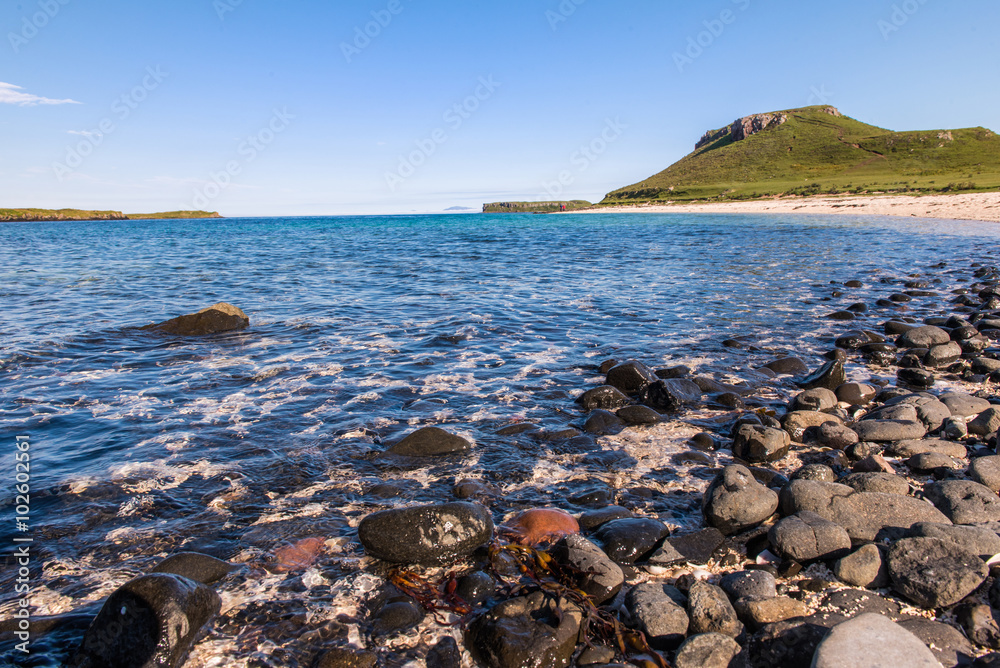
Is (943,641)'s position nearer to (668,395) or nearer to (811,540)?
(811,540)

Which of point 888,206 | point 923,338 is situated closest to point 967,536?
point 923,338

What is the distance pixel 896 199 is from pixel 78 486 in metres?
87.6

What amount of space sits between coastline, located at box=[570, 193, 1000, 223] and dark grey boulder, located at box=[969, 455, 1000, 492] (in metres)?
54.7

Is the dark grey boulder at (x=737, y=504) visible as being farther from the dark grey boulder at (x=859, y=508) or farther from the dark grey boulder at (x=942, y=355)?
the dark grey boulder at (x=942, y=355)

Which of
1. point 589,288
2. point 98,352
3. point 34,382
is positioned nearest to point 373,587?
point 34,382

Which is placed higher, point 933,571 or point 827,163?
point 827,163

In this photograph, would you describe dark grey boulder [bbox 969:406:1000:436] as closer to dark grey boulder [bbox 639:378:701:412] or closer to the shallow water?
the shallow water

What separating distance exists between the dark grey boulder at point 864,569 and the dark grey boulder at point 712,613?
3.80 feet

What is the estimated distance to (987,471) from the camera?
544 cm

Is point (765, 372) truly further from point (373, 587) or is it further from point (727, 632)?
point (373, 587)

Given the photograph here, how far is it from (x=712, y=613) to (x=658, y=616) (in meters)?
0.41

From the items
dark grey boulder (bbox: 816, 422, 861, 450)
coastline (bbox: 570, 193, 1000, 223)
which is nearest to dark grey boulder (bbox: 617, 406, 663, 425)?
dark grey boulder (bbox: 816, 422, 861, 450)

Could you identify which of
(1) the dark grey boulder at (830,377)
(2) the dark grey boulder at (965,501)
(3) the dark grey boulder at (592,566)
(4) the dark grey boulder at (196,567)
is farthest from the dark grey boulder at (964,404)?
(4) the dark grey boulder at (196,567)

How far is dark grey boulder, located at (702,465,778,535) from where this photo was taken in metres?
5.02
